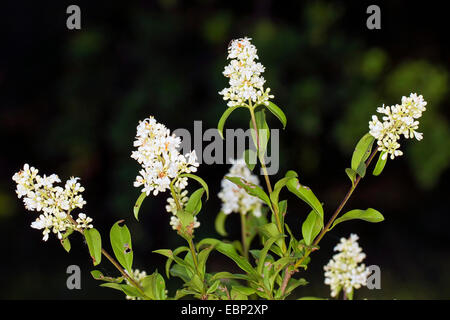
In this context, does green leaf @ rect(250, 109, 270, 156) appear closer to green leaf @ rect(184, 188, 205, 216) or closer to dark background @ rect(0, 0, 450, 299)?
green leaf @ rect(184, 188, 205, 216)

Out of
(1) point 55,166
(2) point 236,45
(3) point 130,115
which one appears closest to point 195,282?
(2) point 236,45

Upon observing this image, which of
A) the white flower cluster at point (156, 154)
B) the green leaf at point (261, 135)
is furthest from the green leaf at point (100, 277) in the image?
the green leaf at point (261, 135)

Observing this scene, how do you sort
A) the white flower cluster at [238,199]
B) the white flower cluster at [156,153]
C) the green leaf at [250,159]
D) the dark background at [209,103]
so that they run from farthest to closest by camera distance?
the dark background at [209,103]
the white flower cluster at [238,199]
the green leaf at [250,159]
the white flower cluster at [156,153]

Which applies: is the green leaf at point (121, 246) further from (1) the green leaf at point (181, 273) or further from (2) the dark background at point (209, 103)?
(2) the dark background at point (209, 103)

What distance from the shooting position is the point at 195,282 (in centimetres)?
61

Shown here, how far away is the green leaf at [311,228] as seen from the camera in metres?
0.64

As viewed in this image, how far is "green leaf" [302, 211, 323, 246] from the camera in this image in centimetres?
64

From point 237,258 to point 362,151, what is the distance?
20 cm

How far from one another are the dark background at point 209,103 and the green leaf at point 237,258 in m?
1.66

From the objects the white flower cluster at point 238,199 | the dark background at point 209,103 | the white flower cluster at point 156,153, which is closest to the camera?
the white flower cluster at point 156,153

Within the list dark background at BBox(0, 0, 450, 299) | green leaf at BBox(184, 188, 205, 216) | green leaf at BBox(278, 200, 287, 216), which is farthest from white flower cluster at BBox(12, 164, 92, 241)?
dark background at BBox(0, 0, 450, 299)

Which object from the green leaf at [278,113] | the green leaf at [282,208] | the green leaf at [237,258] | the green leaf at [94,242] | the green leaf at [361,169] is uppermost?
the green leaf at [278,113]

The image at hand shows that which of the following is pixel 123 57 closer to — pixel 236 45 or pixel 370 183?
pixel 370 183

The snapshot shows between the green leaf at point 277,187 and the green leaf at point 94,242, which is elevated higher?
the green leaf at point 277,187
